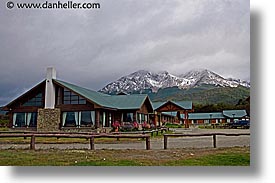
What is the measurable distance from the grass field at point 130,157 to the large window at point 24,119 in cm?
34

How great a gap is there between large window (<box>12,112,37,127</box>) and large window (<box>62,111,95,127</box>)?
1.15ft

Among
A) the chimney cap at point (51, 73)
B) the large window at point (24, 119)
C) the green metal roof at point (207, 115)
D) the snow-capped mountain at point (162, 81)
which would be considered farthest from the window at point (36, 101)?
the green metal roof at point (207, 115)

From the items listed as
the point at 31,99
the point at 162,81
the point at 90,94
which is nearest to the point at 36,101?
the point at 31,99

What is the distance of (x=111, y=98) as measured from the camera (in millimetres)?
5004

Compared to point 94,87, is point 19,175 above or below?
below

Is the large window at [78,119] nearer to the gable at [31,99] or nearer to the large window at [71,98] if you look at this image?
the large window at [71,98]

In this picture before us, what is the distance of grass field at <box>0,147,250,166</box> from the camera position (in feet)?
15.3

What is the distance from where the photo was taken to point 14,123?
4.96 m

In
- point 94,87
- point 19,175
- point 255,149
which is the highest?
point 94,87

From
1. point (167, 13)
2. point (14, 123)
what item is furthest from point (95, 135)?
point (167, 13)

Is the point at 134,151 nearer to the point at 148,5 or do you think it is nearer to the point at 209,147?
the point at 209,147

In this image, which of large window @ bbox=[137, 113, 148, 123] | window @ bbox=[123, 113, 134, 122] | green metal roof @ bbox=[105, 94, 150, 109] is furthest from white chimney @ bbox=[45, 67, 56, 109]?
large window @ bbox=[137, 113, 148, 123]

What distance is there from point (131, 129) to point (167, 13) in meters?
1.47

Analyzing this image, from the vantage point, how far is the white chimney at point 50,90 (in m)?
4.89
